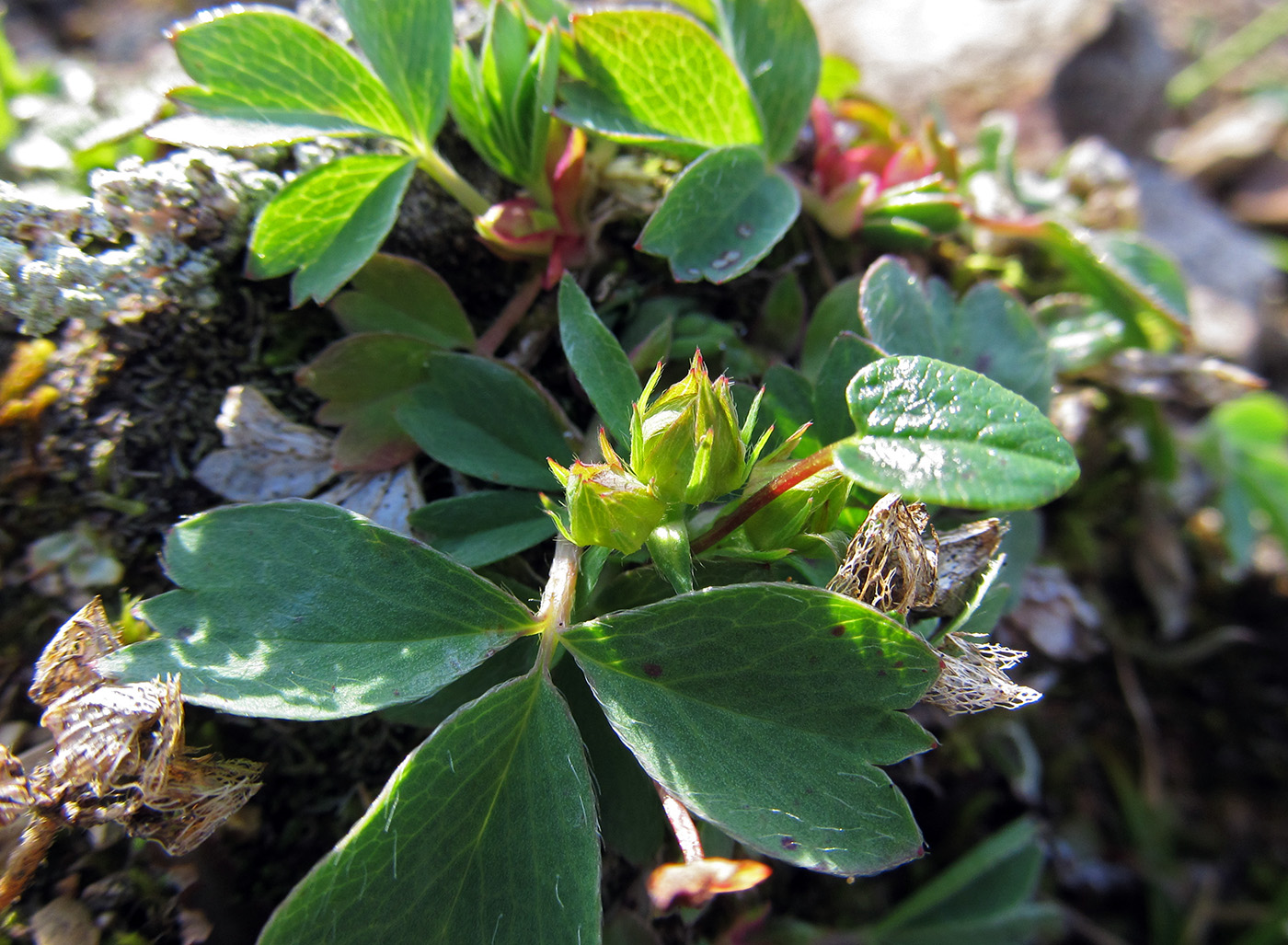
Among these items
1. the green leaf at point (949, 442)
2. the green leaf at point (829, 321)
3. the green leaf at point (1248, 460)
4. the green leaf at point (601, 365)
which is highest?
the green leaf at point (1248, 460)

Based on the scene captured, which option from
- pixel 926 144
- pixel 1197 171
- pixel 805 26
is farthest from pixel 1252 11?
pixel 805 26

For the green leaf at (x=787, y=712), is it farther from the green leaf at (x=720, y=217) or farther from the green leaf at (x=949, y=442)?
the green leaf at (x=720, y=217)

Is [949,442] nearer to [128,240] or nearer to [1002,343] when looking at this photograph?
[1002,343]

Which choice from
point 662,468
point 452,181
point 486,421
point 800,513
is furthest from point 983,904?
point 452,181

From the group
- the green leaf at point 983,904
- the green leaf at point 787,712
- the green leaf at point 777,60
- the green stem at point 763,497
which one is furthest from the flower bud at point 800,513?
the green leaf at point 983,904

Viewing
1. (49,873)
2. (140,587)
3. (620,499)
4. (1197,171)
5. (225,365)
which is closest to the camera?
(620,499)

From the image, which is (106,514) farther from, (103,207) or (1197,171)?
(1197,171)

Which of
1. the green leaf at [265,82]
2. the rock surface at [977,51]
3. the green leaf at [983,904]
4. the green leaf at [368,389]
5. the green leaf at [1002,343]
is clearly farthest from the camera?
the rock surface at [977,51]

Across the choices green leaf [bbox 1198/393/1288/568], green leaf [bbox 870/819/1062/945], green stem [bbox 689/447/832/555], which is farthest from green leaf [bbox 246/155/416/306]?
green leaf [bbox 1198/393/1288/568]
